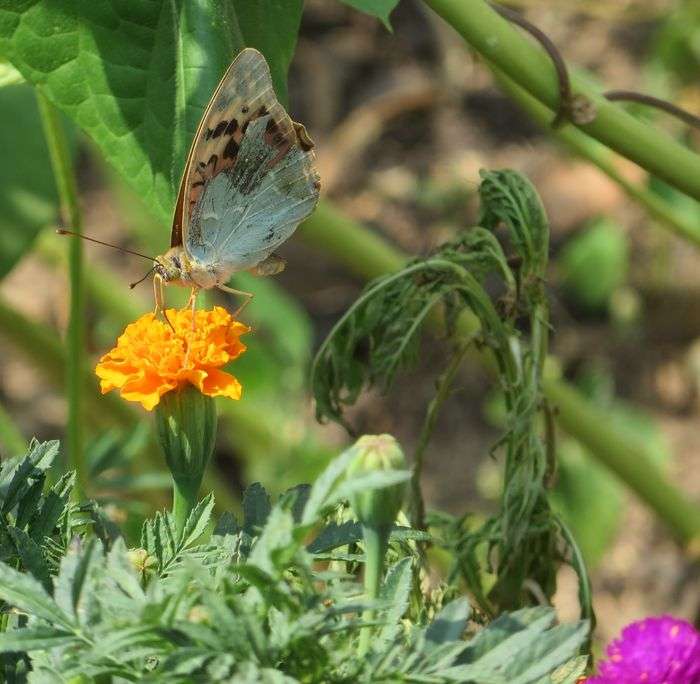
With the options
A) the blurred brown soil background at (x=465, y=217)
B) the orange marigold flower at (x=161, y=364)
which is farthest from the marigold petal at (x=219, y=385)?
the blurred brown soil background at (x=465, y=217)

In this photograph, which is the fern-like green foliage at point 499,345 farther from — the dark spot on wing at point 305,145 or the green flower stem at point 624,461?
the green flower stem at point 624,461

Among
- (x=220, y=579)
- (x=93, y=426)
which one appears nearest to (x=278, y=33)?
(x=220, y=579)

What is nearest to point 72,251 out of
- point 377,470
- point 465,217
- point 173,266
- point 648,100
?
point 173,266

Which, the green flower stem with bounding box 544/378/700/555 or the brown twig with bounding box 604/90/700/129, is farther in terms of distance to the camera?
the green flower stem with bounding box 544/378/700/555

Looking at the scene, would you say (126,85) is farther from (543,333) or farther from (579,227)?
(579,227)

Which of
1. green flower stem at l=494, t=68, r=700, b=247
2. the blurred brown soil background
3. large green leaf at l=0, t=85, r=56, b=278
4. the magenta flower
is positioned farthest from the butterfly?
the blurred brown soil background

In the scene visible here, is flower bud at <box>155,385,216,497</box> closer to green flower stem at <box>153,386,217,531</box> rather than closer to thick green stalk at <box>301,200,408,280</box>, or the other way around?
green flower stem at <box>153,386,217,531</box>

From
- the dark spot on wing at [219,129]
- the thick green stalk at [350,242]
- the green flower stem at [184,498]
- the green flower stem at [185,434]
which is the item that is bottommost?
the thick green stalk at [350,242]
